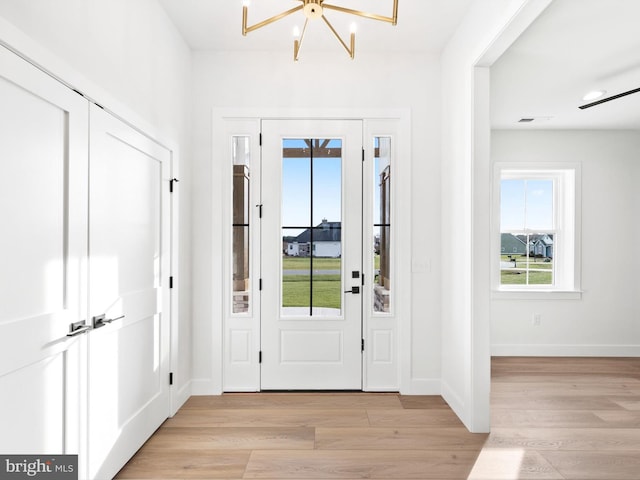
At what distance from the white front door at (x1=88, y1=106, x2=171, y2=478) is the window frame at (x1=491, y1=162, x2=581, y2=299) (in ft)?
11.6

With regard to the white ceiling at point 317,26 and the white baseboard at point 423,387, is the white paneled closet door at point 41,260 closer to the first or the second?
the white ceiling at point 317,26

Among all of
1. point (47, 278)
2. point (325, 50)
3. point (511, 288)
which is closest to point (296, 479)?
point (47, 278)

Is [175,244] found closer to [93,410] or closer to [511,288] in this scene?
[93,410]

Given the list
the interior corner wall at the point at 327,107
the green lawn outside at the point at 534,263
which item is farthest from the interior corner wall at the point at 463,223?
the green lawn outside at the point at 534,263

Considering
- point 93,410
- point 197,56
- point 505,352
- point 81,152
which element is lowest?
point 505,352

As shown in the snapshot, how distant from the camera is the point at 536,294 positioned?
439 cm

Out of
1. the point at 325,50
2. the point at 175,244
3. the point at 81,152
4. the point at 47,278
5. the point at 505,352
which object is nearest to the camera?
the point at 47,278

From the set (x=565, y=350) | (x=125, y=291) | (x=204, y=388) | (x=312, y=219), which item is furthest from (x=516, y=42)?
(x=204, y=388)

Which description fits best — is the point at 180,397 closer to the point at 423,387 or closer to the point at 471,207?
the point at 423,387

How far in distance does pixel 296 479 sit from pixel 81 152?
1.97 metres

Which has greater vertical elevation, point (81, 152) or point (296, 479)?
point (81, 152)

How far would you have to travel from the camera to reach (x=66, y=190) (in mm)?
1611

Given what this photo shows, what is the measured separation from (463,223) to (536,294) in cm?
239

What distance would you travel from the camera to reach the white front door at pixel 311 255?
318 cm
